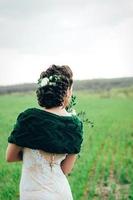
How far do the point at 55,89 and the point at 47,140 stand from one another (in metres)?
0.21

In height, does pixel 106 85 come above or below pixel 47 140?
below

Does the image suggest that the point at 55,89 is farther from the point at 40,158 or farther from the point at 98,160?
the point at 98,160

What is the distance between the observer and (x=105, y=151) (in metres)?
6.82

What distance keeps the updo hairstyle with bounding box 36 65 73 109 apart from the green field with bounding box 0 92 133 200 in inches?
93.6

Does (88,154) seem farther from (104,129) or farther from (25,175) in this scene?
(25,175)

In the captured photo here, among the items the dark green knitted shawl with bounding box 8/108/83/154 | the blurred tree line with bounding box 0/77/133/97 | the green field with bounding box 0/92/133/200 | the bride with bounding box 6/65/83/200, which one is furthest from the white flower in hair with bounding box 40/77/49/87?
the blurred tree line with bounding box 0/77/133/97

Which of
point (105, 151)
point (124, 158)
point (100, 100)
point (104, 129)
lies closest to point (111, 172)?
point (124, 158)

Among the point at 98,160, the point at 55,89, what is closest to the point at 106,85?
the point at 98,160

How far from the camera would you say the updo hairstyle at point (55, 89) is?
2.07m

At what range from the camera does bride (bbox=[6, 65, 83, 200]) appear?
2014 mm

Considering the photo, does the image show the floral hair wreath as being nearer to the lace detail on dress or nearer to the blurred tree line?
the lace detail on dress

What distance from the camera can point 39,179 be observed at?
201cm

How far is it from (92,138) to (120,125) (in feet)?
4.99

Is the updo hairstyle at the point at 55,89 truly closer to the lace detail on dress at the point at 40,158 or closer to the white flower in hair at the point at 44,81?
the white flower in hair at the point at 44,81
